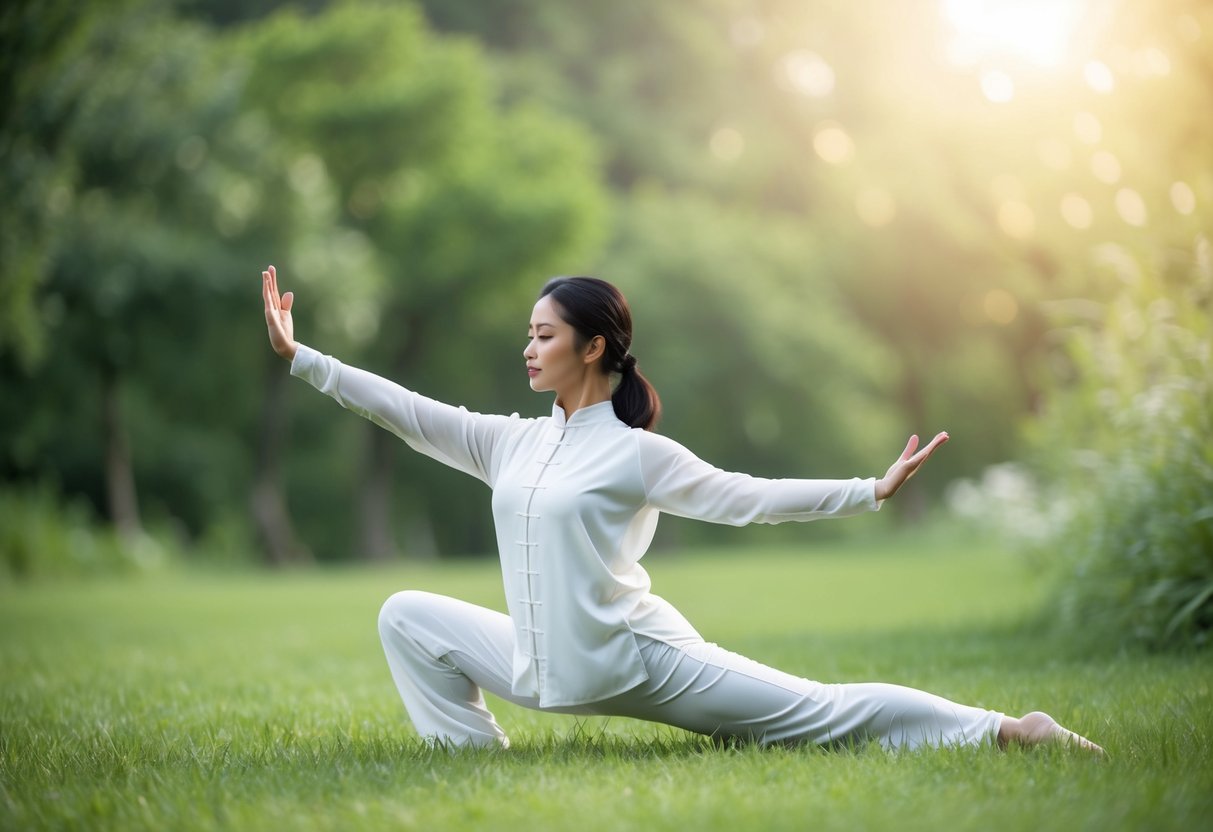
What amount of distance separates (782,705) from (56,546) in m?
16.2

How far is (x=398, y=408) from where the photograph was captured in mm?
4285

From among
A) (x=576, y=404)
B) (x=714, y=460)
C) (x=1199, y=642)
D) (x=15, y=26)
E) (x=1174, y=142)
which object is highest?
(x=15, y=26)

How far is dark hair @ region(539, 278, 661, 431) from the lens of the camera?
162 inches

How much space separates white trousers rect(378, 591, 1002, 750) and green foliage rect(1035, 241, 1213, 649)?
2924 mm

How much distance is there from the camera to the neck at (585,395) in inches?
167

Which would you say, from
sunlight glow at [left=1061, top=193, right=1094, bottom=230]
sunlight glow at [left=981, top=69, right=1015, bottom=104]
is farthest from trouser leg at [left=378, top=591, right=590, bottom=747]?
sunlight glow at [left=981, top=69, right=1015, bottom=104]

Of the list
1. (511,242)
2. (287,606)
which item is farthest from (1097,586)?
(511,242)

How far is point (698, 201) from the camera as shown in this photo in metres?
34.0

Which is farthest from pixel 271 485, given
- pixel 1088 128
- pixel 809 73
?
pixel 809 73

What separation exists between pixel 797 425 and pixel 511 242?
35.5 ft

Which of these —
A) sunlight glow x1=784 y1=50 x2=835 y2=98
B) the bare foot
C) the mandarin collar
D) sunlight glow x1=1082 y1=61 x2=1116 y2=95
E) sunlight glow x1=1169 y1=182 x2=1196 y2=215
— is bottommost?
the bare foot

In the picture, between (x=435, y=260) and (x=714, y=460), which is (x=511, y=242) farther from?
(x=714, y=460)

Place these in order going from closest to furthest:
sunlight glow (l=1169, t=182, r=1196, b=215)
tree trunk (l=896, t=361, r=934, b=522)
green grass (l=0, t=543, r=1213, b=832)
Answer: green grass (l=0, t=543, r=1213, b=832)
sunlight glow (l=1169, t=182, r=1196, b=215)
tree trunk (l=896, t=361, r=934, b=522)

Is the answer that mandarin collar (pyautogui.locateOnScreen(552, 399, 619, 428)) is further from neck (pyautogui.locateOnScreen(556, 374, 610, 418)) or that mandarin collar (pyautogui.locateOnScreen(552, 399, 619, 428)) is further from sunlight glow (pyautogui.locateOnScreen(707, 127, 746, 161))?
sunlight glow (pyautogui.locateOnScreen(707, 127, 746, 161))
